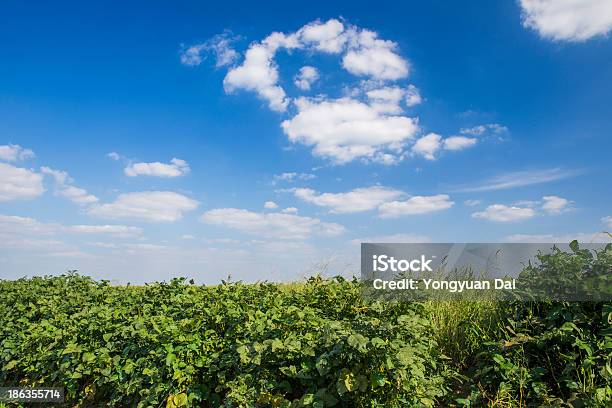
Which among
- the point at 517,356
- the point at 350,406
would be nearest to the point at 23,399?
the point at 350,406

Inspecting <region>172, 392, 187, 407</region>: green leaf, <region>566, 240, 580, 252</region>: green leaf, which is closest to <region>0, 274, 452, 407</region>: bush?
<region>172, 392, 187, 407</region>: green leaf

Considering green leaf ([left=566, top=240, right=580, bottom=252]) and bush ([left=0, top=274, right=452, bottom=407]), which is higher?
green leaf ([left=566, top=240, right=580, bottom=252])

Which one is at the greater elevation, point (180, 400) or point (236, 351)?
point (236, 351)

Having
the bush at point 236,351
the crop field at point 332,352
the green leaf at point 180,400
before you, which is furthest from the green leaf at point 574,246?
the green leaf at point 180,400

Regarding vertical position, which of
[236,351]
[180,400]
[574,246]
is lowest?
[180,400]

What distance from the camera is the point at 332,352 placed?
3.88 metres

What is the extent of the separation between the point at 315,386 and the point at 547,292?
2.72m

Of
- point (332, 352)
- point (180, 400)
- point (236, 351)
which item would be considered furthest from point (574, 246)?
point (180, 400)

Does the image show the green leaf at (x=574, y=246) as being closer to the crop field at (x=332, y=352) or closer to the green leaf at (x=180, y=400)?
the crop field at (x=332, y=352)

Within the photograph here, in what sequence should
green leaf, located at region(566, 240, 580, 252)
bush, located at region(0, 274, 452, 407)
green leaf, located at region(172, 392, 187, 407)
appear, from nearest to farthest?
bush, located at region(0, 274, 452, 407)
green leaf, located at region(172, 392, 187, 407)
green leaf, located at region(566, 240, 580, 252)

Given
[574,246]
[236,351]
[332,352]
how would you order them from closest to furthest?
[332,352], [236,351], [574,246]

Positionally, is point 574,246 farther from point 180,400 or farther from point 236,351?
point 180,400

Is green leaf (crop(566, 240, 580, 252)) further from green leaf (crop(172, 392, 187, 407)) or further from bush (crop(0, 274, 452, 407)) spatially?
green leaf (crop(172, 392, 187, 407))

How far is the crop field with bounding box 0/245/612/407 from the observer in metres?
3.93
